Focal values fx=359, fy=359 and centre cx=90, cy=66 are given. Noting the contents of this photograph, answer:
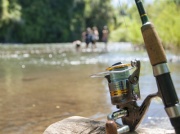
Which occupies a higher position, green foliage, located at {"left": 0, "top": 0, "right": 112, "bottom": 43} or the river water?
green foliage, located at {"left": 0, "top": 0, "right": 112, "bottom": 43}

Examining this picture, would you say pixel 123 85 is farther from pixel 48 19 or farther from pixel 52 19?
pixel 52 19

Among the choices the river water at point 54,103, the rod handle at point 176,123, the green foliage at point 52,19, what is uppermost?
the green foliage at point 52,19

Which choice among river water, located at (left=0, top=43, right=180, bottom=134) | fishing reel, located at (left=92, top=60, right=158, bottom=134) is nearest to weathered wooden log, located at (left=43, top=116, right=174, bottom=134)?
fishing reel, located at (left=92, top=60, right=158, bottom=134)

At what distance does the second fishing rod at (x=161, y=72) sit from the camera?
2.34 metres

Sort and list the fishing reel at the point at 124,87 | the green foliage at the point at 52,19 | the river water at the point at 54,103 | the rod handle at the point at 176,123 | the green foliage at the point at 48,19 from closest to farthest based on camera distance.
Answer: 1. the rod handle at the point at 176,123
2. the fishing reel at the point at 124,87
3. the river water at the point at 54,103
4. the green foliage at the point at 52,19
5. the green foliage at the point at 48,19

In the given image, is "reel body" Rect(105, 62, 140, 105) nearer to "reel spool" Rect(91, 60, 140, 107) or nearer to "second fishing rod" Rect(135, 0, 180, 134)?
"reel spool" Rect(91, 60, 140, 107)

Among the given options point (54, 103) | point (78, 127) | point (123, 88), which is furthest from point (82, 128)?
point (54, 103)

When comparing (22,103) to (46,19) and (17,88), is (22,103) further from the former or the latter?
(46,19)

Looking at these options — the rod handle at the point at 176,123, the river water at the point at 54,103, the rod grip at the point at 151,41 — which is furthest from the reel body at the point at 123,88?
the river water at the point at 54,103

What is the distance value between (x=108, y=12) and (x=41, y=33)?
59.7ft

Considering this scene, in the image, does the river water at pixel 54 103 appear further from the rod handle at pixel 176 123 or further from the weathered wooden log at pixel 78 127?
the rod handle at pixel 176 123

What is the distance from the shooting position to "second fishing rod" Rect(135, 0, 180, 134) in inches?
92.1

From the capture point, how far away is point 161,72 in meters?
2.38

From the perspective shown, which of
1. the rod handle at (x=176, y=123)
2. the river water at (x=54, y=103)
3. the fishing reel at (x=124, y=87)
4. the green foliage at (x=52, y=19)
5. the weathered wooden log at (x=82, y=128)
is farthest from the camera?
the green foliage at (x=52, y=19)
